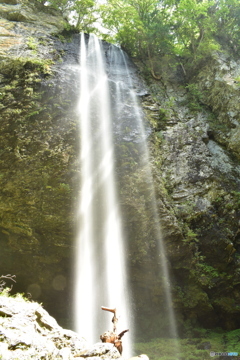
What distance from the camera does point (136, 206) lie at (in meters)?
8.16

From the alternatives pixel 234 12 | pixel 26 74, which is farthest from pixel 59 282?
pixel 234 12

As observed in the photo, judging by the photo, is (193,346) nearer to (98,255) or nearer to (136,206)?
(98,255)

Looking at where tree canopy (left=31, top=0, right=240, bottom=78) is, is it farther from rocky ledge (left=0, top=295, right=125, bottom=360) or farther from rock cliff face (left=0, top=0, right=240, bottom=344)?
rocky ledge (left=0, top=295, right=125, bottom=360)

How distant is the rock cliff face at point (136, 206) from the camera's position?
784 centimetres

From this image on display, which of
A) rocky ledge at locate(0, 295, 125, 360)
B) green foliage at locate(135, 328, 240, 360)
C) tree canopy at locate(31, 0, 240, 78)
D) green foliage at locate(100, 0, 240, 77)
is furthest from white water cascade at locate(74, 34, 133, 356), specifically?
tree canopy at locate(31, 0, 240, 78)

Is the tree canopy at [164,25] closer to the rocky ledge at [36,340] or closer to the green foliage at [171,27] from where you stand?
the green foliage at [171,27]

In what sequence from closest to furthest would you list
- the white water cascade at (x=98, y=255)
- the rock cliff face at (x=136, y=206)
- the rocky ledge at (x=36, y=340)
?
the rocky ledge at (x=36, y=340)
the rock cliff face at (x=136, y=206)
the white water cascade at (x=98, y=255)

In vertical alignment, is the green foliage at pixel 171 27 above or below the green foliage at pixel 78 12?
below

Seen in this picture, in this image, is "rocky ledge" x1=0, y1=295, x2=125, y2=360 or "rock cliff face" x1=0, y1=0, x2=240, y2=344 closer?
"rocky ledge" x1=0, y1=295, x2=125, y2=360

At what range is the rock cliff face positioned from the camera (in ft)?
25.7

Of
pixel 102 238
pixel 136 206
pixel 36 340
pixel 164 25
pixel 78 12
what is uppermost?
pixel 78 12

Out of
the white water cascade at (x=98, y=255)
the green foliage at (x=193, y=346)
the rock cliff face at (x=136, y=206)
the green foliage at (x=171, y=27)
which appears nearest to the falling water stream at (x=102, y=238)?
the white water cascade at (x=98, y=255)

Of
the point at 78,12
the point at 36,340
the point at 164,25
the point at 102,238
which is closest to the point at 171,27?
the point at 164,25

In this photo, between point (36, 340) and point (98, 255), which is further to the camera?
point (98, 255)
